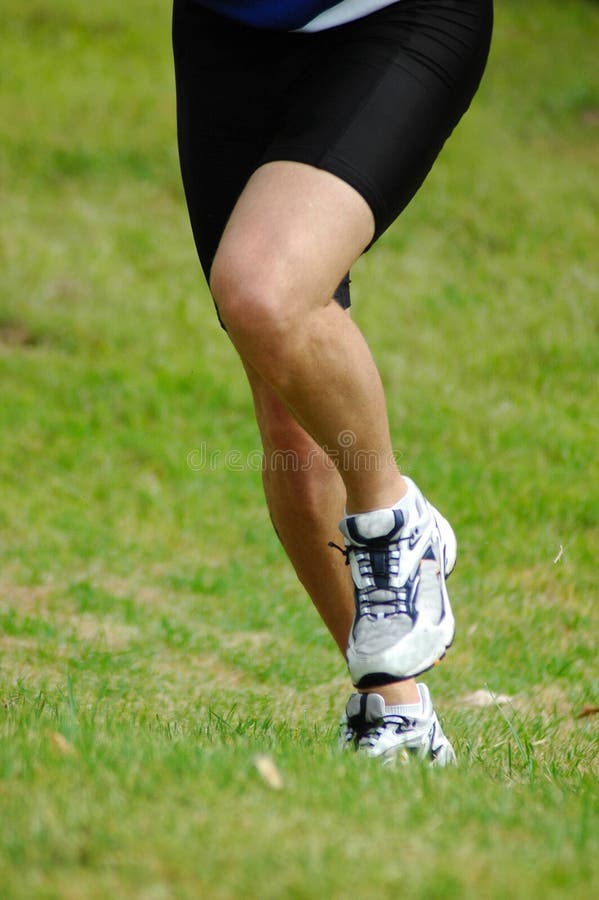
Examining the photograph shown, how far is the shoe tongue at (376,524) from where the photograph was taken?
2273 millimetres

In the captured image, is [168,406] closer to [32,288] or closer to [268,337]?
[32,288]

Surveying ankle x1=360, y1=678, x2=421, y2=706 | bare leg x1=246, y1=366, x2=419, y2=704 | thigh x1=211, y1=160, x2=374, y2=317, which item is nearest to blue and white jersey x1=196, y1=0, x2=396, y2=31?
thigh x1=211, y1=160, x2=374, y2=317

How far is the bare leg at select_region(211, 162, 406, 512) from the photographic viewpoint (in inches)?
82.4

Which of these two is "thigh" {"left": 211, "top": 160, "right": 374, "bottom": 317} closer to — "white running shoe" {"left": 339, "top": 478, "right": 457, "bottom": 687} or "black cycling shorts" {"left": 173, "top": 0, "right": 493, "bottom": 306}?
"black cycling shorts" {"left": 173, "top": 0, "right": 493, "bottom": 306}

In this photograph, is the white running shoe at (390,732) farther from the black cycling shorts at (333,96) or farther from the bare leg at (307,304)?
the black cycling shorts at (333,96)

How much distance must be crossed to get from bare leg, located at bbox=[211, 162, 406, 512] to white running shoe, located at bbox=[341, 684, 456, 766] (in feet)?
Result: 1.41

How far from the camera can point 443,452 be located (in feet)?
17.9

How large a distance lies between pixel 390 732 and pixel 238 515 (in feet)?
9.31

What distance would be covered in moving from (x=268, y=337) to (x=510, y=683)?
1.90 m

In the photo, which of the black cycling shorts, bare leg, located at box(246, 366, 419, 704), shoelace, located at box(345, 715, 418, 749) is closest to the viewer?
the black cycling shorts

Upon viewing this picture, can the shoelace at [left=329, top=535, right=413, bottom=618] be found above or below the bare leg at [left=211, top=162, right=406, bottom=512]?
below

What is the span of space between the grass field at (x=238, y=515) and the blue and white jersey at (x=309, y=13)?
4.55ft

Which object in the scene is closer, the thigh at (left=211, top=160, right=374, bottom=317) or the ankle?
the thigh at (left=211, top=160, right=374, bottom=317)

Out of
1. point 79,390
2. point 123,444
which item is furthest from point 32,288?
point 123,444
